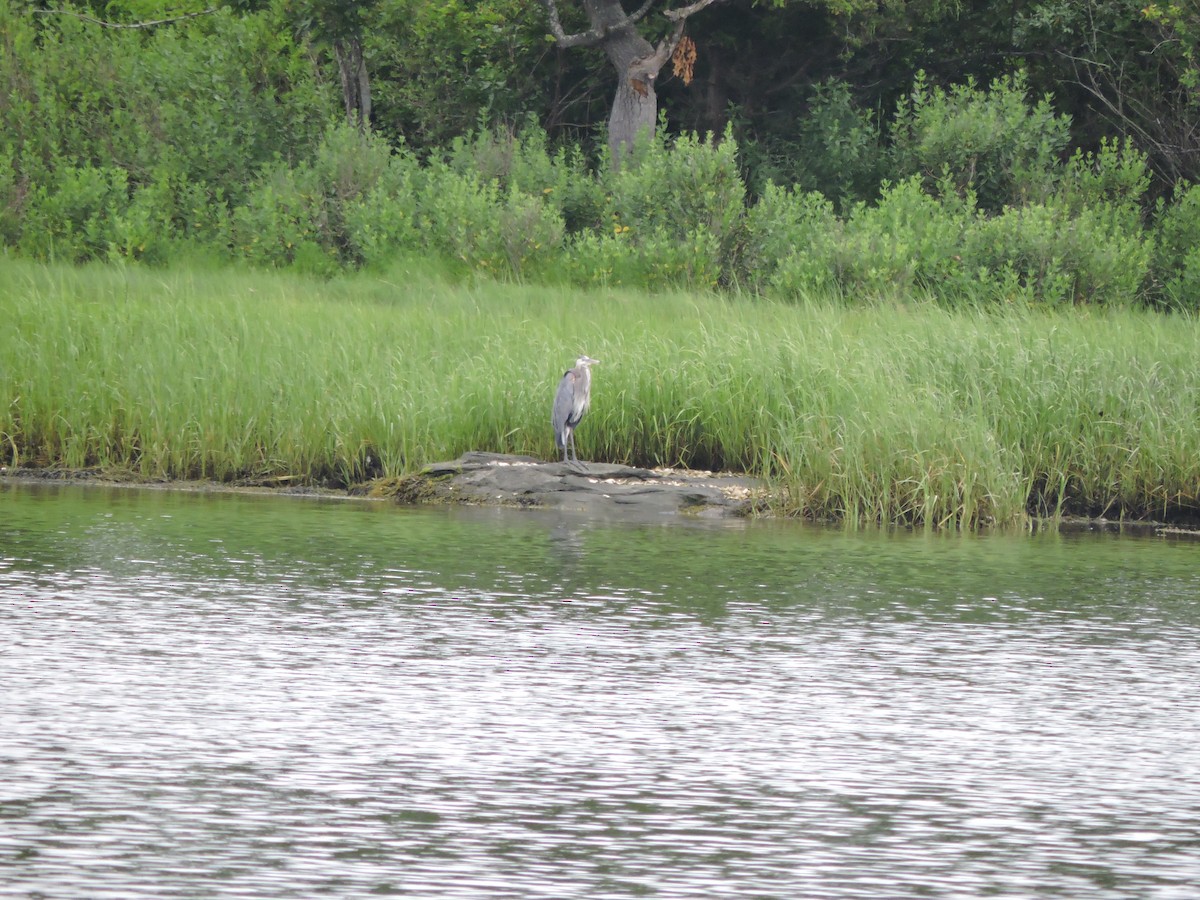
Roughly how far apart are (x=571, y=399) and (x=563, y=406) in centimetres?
14

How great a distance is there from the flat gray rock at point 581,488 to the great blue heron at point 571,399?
0.87ft

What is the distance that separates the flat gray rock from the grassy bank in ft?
1.14

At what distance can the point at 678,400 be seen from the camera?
533 inches

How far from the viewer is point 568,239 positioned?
21422mm

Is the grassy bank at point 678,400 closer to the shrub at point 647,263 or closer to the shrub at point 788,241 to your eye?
the shrub at point 788,241

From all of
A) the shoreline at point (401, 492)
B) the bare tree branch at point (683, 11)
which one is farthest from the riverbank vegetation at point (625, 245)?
the bare tree branch at point (683, 11)

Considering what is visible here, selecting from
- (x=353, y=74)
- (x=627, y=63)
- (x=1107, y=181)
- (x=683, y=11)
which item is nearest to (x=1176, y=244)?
(x=1107, y=181)

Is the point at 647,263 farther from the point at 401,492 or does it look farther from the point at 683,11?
the point at 401,492

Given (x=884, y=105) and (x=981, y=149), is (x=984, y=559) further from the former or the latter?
(x=884, y=105)

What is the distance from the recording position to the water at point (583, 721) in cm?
485

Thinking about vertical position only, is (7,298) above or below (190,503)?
above

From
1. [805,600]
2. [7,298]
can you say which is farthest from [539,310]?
[805,600]

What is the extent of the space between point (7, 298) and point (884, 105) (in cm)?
1502

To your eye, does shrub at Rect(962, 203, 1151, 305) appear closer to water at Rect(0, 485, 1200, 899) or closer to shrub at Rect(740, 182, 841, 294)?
shrub at Rect(740, 182, 841, 294)
